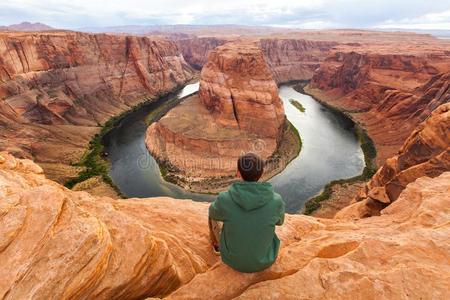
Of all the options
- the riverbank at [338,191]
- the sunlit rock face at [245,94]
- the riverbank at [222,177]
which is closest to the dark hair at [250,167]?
the riverbank at [338,191]

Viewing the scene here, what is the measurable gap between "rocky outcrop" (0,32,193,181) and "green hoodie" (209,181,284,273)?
140 ft

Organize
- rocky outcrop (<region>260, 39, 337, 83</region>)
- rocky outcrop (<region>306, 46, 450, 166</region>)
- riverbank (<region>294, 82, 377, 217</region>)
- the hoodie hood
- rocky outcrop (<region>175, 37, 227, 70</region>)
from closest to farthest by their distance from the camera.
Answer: the hoodie hood → riverbank (<region>294, 82, 377, 217</region>) → rocky outcrop (<region>306, 46, 450, 166</region>) → rocky outcrop (<region>260, 39, 337, 83</region>) → rocky outcrop (<region>175, 37, 227, 70</region>)

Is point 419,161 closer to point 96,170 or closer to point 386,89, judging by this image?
point 96,170

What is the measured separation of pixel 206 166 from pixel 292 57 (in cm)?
11430

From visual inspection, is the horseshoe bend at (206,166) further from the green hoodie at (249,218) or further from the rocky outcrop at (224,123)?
the green hoodie at (249,218)

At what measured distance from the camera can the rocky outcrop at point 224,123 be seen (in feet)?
149

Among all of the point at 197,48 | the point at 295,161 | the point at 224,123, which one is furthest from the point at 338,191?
the point at 197,48

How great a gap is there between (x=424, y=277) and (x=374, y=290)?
106cm

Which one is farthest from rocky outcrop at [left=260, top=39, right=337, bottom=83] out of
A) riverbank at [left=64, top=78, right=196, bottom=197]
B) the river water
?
riverbank at [left=64, top=78, right=196, bottom=197]

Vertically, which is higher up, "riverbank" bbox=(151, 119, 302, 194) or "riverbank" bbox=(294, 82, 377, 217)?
"riverbank" bbox=(151, 119, 302, 194)

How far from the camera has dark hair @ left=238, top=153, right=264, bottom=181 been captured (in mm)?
5207

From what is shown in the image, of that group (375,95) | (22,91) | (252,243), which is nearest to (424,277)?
(252,243)

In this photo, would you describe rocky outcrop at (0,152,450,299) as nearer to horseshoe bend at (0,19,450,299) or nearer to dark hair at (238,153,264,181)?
horseshoe bend at (0,19,450,299)

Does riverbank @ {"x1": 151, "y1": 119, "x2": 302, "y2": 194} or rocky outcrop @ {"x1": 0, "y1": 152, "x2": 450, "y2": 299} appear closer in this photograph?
rocky outcrop @ {"x1": 0, "y1": 152, "x2": 450, "y2": 299}
